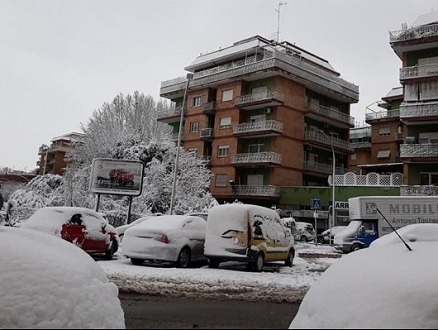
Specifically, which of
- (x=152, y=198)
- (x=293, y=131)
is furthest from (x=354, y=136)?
(x=152, y=198)

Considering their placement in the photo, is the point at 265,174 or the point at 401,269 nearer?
the point at 401,269

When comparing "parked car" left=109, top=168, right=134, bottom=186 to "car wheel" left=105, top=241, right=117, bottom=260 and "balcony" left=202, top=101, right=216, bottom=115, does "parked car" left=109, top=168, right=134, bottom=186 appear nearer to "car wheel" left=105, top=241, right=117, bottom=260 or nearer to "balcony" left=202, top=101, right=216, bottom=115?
"car wheel" left=105, top=241, right=117, bottom=260

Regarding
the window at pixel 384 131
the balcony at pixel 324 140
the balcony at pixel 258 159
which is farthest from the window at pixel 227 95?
the window at pixel 384 131

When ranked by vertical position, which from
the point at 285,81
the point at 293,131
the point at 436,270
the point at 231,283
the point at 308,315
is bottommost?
the point at 231,283

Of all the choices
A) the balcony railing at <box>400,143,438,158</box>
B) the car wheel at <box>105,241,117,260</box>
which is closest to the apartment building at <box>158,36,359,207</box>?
the balcony railing at <box>400,143,438,158</box>

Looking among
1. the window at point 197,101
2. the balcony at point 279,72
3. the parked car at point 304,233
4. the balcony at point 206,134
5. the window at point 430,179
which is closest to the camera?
the parked car at point 304,233

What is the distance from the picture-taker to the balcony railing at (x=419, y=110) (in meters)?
34.7

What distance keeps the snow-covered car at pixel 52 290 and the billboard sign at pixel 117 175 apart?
17899mm

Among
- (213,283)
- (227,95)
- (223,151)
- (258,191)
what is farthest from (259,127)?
(213,283)

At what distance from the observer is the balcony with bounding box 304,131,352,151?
45.4 metres

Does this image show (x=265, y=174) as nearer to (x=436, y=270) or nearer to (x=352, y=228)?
(x=352, y=228)

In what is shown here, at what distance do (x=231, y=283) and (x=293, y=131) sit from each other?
35403mm

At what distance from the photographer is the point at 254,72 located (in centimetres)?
4334

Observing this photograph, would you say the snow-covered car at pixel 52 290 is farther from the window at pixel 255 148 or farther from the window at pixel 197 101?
the window at pixel 197 101
